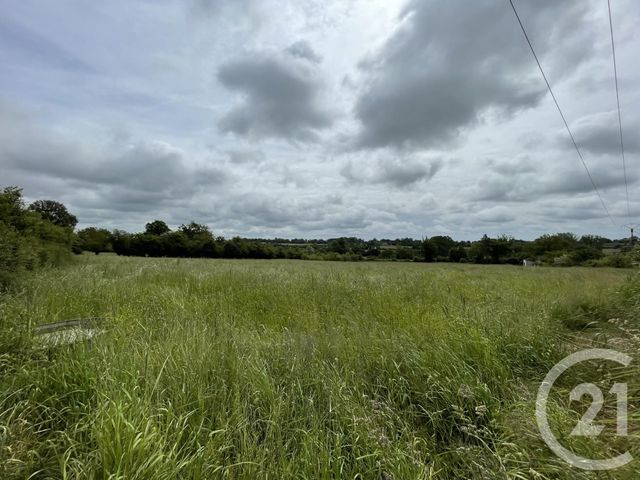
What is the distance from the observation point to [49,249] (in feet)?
63.0

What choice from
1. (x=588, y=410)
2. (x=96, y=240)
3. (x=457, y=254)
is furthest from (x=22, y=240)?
(x=457, y=254)

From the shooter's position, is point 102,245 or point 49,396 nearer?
point 49,396

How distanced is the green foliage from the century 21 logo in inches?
452

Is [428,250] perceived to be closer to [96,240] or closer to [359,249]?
[359,249]

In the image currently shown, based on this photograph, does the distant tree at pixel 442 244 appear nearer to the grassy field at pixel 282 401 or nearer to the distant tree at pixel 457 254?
the distant tree at pixel 457 254

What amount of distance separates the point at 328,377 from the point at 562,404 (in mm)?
2386

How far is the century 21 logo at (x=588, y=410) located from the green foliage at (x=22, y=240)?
11.5 meters

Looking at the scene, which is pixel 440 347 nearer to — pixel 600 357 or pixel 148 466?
pixel 600 357

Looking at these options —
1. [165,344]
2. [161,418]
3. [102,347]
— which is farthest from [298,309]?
[161,418]

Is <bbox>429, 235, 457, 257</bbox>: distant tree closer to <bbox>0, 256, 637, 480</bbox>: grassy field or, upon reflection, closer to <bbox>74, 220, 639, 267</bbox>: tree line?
<bbox>74, 220, 639, 267</bbox>: tree line

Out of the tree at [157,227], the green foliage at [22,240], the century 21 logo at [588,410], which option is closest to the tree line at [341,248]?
the tree at [157,227]

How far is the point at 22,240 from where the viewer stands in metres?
13.1

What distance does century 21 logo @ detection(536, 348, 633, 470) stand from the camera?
87.0 inches

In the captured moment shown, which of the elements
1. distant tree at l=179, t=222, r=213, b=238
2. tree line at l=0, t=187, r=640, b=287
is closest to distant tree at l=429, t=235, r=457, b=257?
tree line at l=0, t=187, r=640, b=287
